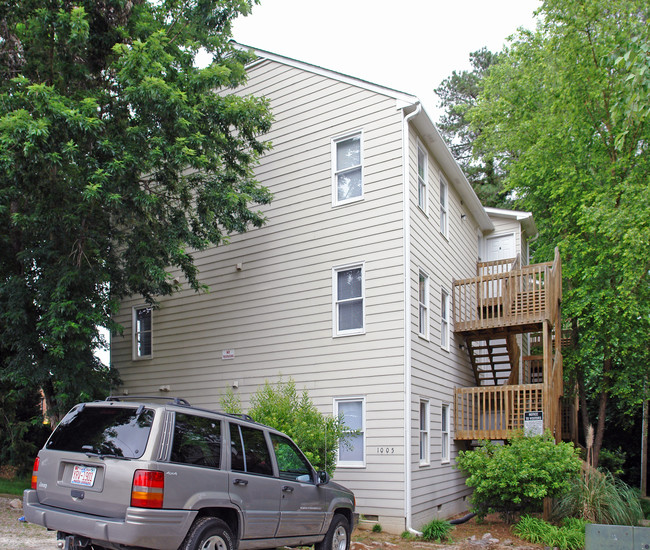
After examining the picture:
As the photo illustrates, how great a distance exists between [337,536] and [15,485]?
34.4 feet

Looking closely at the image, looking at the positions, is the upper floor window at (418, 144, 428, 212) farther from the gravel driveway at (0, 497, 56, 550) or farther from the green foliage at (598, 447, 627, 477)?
the green foliage at (598, 447, 627, 477)

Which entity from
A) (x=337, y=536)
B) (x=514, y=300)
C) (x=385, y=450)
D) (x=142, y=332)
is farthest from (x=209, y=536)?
(x=142, y=332)

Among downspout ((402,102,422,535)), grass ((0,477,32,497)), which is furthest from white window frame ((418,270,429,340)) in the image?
grass ((0,477,32,497))

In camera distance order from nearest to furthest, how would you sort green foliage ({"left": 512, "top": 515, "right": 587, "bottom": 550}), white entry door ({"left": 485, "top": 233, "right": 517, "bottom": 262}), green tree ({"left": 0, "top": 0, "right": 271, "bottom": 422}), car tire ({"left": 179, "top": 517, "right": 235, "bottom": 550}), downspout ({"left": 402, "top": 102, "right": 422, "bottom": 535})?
car tire ({"left": 179, "top": 517, "right": 235, "bottom": 550}), green foliage ({"left": 512, "top": 515, "right": 587, "bottom": 550}), green tree ({"left": 0, "top": 0, "right": 271, "bottom": 422}), downspout ({"left": 402, "top": 102, "right": 422, "bottom": 535}), white entry door ({"left": 485, "top": 233, "right": 517, "bottom": 262})

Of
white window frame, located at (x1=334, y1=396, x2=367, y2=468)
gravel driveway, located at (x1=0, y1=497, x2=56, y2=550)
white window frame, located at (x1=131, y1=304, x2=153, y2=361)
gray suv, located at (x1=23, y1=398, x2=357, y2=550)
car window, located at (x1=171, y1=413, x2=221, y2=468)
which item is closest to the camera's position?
gray suv, located at (x1=23, y1=398, x2=357, y2=550)

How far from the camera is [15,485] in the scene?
1546 cm

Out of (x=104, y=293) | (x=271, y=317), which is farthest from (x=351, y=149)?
(x=104, y=293)

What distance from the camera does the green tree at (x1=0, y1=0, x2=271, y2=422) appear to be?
1170cm

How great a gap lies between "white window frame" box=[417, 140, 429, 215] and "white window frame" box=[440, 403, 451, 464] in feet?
15.9

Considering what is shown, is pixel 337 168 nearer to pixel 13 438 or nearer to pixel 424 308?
pixel 424 308

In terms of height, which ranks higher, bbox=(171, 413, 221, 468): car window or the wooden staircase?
the wooden staircase

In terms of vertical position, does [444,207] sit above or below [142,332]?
above

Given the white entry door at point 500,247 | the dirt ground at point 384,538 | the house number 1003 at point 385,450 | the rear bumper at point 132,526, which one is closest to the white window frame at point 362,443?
the house number 1003 at point 385,450

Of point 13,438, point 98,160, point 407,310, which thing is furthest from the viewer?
point 13,438
